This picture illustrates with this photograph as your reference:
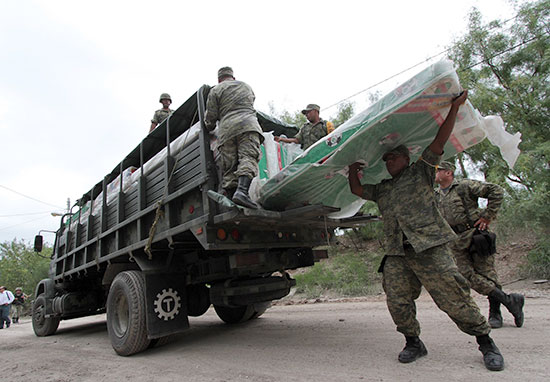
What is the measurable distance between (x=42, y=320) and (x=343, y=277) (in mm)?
7376

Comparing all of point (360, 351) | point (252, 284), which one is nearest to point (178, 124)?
point (252, 284)

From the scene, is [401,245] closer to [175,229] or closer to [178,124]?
[175,229]

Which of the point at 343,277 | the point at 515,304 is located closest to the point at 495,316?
the point at 515,304

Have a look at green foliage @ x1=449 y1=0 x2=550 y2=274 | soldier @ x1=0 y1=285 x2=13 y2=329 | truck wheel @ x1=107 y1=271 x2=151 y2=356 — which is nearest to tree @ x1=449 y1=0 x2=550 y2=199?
green foliage @ x1=449 y1=0 x2=550 y2=274

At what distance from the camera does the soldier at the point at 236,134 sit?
274 cm

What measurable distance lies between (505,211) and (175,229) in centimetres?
784

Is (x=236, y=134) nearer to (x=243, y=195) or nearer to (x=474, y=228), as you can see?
(x=243, y=195)

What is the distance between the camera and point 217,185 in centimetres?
304

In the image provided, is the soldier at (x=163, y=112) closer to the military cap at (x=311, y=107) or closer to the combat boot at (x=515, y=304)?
the military cap at (x=311, y=107)

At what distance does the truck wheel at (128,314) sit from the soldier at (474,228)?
136 inches

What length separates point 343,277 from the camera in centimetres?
942

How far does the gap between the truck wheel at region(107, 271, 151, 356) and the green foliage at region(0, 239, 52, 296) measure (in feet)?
71.2

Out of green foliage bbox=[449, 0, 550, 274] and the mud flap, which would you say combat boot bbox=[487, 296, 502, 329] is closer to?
the mud flap

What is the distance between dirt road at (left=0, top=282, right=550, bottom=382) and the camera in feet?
7.27
